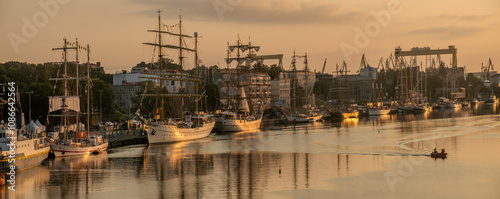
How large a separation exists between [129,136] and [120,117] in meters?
35.3

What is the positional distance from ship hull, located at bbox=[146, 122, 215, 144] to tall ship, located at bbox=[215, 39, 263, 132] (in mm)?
15875

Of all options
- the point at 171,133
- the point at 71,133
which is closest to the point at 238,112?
the point at 171,133

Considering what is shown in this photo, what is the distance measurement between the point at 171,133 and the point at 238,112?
41.9 metres

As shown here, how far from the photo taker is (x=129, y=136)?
96812 mm

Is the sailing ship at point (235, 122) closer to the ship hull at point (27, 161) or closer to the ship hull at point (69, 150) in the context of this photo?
the ship hull at point (69, 150)

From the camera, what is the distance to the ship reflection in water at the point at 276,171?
54.0 m

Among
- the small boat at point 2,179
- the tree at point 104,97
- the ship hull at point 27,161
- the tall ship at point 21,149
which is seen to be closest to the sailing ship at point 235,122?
the tree at point 104,97

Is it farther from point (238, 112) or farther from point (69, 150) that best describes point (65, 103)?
point (238, 112)

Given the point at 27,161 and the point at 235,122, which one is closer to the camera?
the point at 27,161

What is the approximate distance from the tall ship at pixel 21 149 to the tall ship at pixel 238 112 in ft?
190

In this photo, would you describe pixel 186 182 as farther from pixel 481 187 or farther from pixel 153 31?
pixel 153 31

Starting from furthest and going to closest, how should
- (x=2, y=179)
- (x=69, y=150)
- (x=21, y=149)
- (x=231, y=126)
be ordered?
(x=231, y=126), (x=69, y=150), (x=21, y=149), (x=2, y=179)

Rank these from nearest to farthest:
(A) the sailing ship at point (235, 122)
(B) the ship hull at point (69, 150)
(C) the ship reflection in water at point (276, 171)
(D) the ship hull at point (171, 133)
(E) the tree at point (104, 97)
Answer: (C) the ship reflection in water at point (276, 171)
(B) the ship hull at point (69, 150)
(D) the ship hull at point (171, 133)
(A) the sailing ship at point (235, 122)
(E) the tree at point (104, 97)

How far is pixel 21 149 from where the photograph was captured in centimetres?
6231
